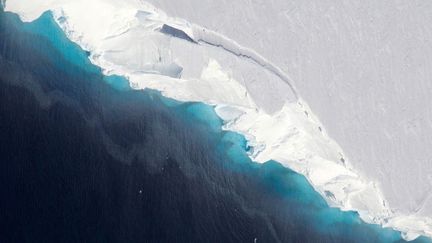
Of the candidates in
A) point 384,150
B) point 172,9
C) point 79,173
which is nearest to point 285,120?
point 384,150

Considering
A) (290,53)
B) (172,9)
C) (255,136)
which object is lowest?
(255,136)

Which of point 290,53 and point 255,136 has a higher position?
point 290,53

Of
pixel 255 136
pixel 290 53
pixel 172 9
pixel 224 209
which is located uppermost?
pixel 172 9

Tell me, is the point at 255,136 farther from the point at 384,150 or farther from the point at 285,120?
the point at 384,150

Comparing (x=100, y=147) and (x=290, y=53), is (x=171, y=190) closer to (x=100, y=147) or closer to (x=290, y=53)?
(x=100, y=147)

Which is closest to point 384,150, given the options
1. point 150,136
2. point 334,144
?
point 334,144

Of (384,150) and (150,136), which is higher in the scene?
(150,136)
